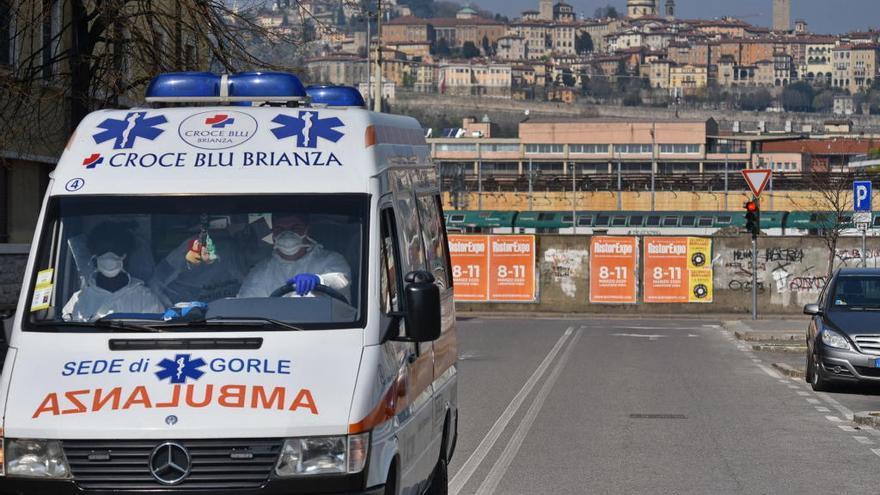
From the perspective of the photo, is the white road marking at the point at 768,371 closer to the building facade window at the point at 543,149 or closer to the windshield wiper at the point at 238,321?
the windshield wiper at the point at 238,321

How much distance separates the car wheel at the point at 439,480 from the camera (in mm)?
10156

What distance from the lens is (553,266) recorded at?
4922cm

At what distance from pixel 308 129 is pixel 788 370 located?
16.5 m

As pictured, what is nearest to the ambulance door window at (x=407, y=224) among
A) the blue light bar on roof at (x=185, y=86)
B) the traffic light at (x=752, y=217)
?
the blue light bar on roof at (x=185, y=86)

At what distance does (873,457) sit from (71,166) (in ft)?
26.1

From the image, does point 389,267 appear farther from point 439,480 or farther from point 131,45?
point 131,45

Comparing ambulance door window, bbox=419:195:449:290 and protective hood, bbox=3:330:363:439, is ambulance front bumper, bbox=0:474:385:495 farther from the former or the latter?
ambulance door window, bbox=419:195:449:290

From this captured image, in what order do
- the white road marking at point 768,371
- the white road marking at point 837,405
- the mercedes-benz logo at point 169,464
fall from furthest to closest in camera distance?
the white road marking at point 768,371 < the white road marking at point 837,405 < the mercedes-benz logo at point 169,464

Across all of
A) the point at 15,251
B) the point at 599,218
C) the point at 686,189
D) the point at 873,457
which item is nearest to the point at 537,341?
the point at 15,251

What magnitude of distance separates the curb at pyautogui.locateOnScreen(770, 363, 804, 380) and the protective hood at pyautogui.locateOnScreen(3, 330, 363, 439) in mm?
16580

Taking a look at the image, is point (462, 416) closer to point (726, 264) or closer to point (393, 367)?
point (393, 367)

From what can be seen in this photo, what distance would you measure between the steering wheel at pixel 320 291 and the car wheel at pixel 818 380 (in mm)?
13136

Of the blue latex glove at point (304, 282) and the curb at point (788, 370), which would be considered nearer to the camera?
the blue latex glove at point (304, 282)

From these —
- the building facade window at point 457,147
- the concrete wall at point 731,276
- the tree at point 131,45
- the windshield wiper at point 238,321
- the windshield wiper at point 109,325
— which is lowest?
the building facade window at point 457,147
